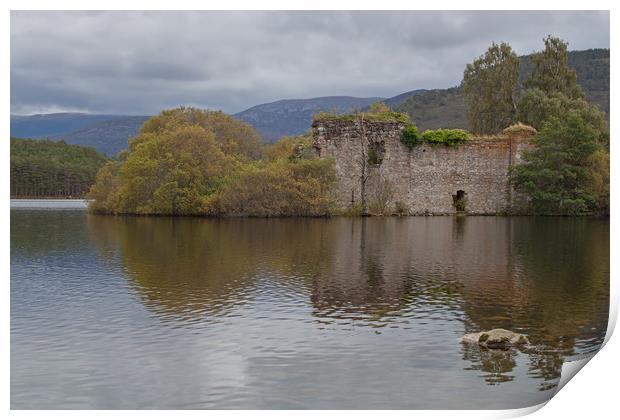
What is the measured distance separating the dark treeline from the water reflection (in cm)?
4439

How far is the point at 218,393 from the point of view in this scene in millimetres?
7152

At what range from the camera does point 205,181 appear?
35125 mm

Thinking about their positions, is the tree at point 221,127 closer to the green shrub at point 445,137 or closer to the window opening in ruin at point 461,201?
the green shrub at point 445,137

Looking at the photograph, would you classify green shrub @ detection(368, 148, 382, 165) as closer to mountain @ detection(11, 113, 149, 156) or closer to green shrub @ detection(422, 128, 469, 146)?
green shrub @ detection(422, 128, 469, 146)

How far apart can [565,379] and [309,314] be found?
12.6 feet

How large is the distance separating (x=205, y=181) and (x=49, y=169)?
121ft

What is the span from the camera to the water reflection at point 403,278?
31.7 feet

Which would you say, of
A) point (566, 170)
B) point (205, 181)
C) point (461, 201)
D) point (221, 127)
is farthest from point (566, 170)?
point (221, 127)

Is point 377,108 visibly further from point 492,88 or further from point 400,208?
point 492,88

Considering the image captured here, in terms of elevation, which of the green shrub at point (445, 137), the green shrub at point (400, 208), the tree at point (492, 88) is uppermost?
the tree at point (492, 88)

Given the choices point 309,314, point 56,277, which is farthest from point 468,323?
point 56,277

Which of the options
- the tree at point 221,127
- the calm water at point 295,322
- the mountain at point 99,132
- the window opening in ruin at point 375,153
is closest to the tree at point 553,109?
the window opening in ruin at point 375,153

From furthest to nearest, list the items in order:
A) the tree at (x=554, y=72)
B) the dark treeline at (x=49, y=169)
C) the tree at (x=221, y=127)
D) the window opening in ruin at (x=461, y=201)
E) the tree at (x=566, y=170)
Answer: the dark treeline at (x=49, y=169) < the tree at (x=554, y=72) < the tree at (x=221, y=127) < the window opening in ruin at (x=461, y=201) < the tree at (x=566, y=170)

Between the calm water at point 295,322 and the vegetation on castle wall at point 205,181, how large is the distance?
542 inches
